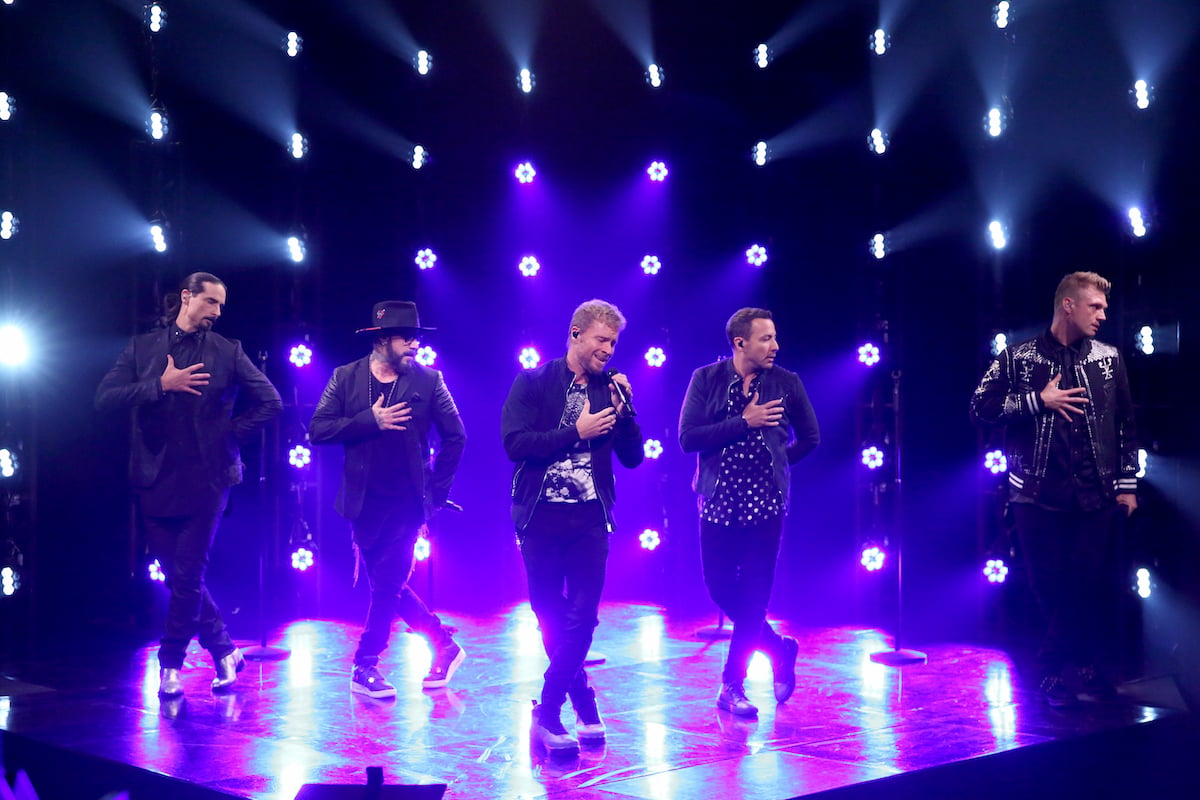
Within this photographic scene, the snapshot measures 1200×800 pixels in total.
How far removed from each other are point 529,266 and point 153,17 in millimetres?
2671

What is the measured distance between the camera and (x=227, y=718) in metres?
5.11

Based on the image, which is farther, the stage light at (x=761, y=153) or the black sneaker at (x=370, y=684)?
the stage light at (x=761, y=153)

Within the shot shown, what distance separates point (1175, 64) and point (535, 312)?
4.02 m

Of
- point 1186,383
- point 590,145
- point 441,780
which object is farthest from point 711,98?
point 441,780

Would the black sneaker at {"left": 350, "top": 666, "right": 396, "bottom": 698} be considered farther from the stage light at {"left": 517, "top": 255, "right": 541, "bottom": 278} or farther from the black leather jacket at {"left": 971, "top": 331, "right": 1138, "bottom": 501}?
the stage light at {"left": 517, "top": 255, "right": 541, "bottom": 278}

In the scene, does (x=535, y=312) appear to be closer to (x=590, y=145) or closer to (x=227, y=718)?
(x=590, y=145)

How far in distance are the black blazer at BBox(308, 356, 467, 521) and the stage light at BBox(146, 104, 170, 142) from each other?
240 centimetres

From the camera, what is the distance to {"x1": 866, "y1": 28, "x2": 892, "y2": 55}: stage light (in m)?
7.31

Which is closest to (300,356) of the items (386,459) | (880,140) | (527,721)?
(386,459)

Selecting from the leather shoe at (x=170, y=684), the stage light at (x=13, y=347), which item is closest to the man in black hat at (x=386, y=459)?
the leather shoe at (x=170, y=684)

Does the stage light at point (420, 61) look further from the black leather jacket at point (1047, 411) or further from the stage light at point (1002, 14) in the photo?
the black leather jacket at point (1047, 411)

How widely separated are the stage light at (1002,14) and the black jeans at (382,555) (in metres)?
4.15

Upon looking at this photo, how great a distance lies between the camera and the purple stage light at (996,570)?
697 centimetres

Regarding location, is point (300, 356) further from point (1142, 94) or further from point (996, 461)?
point (1142, 94)
